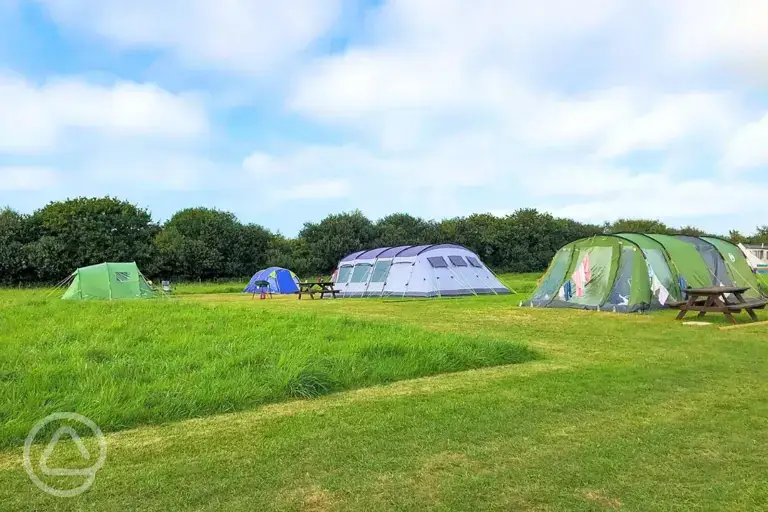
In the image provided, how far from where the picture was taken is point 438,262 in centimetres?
2023

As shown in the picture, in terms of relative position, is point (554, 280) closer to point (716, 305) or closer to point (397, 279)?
point (716, 305)

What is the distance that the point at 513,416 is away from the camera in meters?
4.38

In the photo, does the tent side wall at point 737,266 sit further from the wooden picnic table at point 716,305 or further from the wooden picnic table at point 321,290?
the wooden picnic table at point 321,290

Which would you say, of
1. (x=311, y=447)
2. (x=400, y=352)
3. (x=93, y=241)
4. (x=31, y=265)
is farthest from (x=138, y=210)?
(x=311, y=447)

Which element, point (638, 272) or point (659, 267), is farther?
point (659, 267)

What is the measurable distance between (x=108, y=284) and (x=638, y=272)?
1649cm

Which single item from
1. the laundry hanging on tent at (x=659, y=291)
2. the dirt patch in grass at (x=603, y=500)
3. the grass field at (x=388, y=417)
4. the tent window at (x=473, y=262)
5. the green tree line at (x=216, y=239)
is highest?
the green tree line at (x=216, y=239)

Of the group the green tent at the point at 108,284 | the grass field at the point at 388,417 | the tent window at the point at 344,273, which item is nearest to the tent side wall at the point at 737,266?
the grass field at the point at 388,417

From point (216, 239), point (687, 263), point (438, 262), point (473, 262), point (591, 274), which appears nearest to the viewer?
point (687, 263)

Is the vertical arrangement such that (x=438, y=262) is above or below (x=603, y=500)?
above

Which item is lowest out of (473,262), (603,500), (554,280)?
(603,500)

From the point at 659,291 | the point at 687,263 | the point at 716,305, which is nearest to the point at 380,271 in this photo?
the point at 659,291

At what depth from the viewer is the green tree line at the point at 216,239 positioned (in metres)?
31.4

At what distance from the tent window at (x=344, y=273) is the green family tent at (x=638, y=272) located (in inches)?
389
